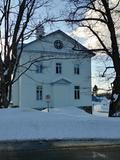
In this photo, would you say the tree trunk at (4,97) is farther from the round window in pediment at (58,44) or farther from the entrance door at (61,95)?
the round window in pediment at (58,44)

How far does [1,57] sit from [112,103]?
23.3 ft

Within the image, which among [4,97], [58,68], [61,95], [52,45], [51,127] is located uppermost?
[52,45]

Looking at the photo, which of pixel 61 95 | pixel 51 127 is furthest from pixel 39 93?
pixel 51 127

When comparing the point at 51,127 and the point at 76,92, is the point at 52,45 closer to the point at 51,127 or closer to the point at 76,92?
the point at 76,92

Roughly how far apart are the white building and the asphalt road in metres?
46.8

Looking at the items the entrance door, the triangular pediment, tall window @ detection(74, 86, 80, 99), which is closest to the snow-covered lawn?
the entrance door

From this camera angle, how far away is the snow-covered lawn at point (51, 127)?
12.3 metres

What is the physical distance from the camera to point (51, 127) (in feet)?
Result: 41.7

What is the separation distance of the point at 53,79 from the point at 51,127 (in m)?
50.9

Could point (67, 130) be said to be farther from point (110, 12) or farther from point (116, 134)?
point (110, 12)

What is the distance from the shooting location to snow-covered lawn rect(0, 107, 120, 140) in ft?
40.3

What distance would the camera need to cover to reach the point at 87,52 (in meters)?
27.1

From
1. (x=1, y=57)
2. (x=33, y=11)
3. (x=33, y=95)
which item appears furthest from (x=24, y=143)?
(x=33, y=95)

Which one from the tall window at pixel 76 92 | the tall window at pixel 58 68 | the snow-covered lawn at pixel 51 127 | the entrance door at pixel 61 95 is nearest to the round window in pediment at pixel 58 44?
the tall window at pixel 58 68
